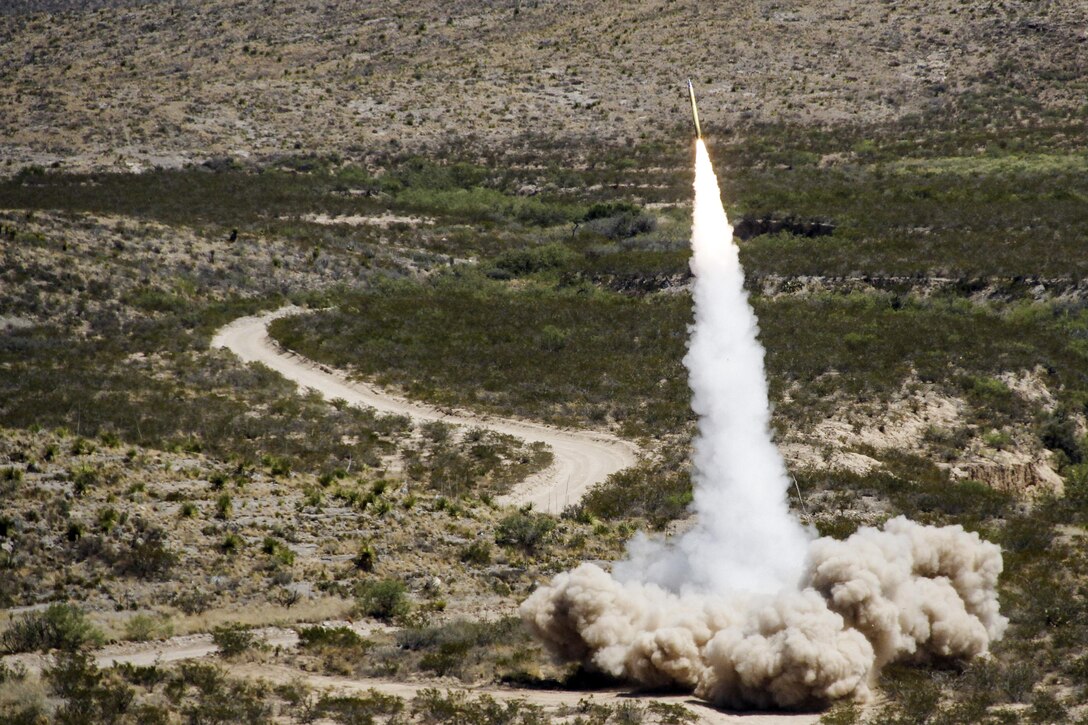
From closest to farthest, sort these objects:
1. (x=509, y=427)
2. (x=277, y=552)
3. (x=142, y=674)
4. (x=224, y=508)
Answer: (x=142, y=674) → (x=277, y=552) → (x=224, y=508) → (x=509, y=427)

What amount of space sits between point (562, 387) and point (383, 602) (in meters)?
23.6

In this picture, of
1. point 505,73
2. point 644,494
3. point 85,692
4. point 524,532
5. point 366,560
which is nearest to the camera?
point 85,692

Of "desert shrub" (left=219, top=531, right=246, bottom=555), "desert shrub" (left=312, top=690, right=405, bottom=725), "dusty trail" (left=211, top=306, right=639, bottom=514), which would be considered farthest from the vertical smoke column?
"desert shrub" (left=219, top=531, right=246, bottom=555)

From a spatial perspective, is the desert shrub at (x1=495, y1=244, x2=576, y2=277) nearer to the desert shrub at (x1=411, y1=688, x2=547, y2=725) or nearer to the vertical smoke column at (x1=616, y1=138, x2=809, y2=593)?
the vertical smoke column at (x1=616, y1=138, x2=809, y2=593)

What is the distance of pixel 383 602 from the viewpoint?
3008 centimetres

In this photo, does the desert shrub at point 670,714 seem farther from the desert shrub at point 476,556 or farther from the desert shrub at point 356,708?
the desert shrub at point 476,556

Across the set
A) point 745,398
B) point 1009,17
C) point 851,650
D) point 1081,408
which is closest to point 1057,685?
point 851,650

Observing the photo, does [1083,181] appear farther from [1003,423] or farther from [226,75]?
[226,75]

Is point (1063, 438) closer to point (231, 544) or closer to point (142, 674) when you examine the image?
point (231, 544)

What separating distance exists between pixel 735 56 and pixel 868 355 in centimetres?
7843

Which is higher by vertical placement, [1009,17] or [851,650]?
[1009,17]

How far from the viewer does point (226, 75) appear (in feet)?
429

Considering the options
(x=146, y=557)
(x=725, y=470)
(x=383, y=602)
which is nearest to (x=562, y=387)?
(x=725, y=470)

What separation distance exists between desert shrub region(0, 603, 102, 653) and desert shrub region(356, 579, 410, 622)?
6018mm
